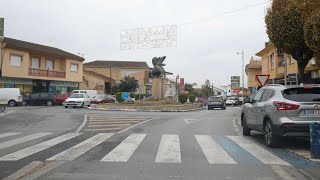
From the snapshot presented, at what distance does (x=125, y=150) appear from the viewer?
1030cm

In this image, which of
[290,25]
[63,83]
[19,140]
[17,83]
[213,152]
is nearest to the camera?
[213,152]

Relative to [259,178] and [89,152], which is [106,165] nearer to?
[89,152]

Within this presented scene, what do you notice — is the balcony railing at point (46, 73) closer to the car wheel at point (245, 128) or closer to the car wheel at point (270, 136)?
the car wheel at point (245, 128)

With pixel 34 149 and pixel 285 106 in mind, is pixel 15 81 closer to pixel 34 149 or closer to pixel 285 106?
pixel 34 149

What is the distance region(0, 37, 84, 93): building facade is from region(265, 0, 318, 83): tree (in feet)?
113

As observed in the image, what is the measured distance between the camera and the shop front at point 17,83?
48.6 metres

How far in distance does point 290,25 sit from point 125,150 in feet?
33.9

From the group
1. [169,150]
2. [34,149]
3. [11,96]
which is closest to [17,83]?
[11,96]

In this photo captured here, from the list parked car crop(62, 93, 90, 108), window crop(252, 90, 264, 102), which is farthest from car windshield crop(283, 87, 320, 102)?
parked car crop(62, 93, 90, 108)

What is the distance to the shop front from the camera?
48.6 m

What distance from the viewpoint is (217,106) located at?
45.8 meters

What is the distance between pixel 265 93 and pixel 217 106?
3375 cm

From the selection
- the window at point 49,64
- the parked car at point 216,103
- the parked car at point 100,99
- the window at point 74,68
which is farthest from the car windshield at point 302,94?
the window at point 74,68

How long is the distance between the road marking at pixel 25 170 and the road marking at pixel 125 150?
53.6 inches
